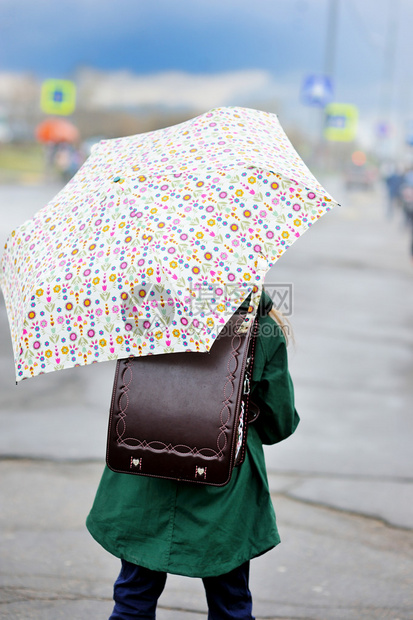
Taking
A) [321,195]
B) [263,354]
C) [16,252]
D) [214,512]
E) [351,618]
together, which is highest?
[321,195]

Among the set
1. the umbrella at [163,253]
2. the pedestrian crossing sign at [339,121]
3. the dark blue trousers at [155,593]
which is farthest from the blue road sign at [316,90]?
the dark blue trousers at [155,593]

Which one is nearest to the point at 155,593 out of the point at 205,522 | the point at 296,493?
the point at 205,522

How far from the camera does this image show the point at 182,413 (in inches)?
90.0

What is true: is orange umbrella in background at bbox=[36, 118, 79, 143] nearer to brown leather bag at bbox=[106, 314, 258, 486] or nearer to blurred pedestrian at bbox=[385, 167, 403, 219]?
blurred pedestrian at bbox=[385, 167, 403, 219]

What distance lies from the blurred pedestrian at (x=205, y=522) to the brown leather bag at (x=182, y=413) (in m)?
0.21

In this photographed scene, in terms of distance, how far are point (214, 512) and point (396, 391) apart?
4.60 metres

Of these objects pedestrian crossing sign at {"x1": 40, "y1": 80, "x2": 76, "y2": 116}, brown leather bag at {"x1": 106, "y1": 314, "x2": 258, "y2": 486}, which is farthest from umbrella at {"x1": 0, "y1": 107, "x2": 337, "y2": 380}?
pedestrian crossing sign at {"x1": 40, "y1": 80, "x2": 76, "y2": 116}

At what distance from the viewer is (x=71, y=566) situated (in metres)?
3.65

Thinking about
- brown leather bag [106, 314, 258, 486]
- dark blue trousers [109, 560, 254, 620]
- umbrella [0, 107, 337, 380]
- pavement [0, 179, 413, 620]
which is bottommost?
pavement [0, 179, 413, 620]

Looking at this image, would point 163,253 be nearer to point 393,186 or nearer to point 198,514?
point 198,514

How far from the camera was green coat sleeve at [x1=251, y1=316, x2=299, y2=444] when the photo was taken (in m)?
2.53

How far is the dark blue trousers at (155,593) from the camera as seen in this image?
2537 millimetres

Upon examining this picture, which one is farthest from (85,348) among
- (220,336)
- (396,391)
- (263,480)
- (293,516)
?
(396,391)

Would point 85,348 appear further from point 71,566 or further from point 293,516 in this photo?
point 293,516
